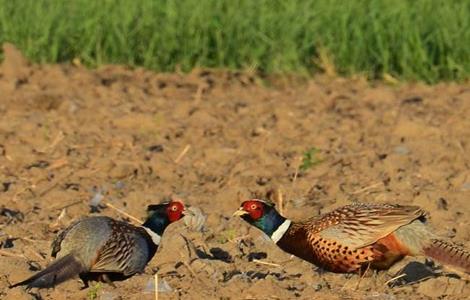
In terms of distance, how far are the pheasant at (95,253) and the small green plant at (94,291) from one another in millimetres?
42

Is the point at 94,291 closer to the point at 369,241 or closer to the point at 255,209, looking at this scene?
the point at 255,209

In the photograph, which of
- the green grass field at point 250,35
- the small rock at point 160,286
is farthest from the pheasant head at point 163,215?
the green grass field at point 250,35

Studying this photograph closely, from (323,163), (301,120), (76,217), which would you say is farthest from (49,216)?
(301,120)

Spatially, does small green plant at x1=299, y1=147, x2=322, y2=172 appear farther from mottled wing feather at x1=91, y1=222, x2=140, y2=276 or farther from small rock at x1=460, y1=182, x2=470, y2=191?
mottled wing feather at x1=91, y1=222, x2=140, y2=276

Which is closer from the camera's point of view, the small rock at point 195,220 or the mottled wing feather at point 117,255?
the mottled wing feather at point 117,255

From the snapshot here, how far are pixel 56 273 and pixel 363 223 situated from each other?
1.57m

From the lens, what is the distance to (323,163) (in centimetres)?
920

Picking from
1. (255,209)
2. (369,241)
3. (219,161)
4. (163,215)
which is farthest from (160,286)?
(219,161)

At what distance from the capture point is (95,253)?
6465mm

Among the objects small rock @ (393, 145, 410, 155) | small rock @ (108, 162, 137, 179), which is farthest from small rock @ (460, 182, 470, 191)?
small rock @ (108, 162, 137, 179)

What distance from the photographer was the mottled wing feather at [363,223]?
267 inches

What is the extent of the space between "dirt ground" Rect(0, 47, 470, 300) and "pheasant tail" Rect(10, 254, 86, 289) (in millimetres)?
158

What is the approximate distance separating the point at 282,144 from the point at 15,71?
276cm

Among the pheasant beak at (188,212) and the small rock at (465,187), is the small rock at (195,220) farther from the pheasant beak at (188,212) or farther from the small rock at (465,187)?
the small rock at (465,187)
